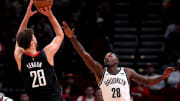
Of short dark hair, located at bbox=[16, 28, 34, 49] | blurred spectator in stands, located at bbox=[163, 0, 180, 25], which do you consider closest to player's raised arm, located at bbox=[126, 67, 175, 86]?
short dark hair, located at bbox=[16, 28, 34, 49]

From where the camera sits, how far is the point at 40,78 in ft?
15.8

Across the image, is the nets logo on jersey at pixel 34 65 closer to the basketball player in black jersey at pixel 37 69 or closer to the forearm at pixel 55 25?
the basketball player in black jersey at pixel 37 69

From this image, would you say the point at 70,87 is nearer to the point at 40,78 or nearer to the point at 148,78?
the point at 148,78

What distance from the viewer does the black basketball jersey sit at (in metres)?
4.81

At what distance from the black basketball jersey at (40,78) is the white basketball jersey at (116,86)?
163cm

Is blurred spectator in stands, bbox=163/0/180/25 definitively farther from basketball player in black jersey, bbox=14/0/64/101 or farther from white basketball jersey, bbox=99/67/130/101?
basketball player in black jersey, bbox=14/0/64/101

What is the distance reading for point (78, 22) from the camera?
1416 centimetres

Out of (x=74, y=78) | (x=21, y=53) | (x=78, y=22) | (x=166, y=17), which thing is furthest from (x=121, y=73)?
(x=166, y=17)

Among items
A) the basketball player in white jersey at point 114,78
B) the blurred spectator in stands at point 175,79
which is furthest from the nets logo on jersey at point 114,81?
the blurred spectator in stands at point 175,79

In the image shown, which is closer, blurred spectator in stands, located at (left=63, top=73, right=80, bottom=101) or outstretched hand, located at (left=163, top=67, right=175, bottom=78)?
outstretched hand, located at (left=163, top=67, right=175, bottom=78)

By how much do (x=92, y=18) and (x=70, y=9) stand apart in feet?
4.36

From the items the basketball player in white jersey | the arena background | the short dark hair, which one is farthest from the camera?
the arena background

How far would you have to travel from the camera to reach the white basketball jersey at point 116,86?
248 inches

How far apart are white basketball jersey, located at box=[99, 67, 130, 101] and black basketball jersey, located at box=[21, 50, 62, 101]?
A: 1.63m
